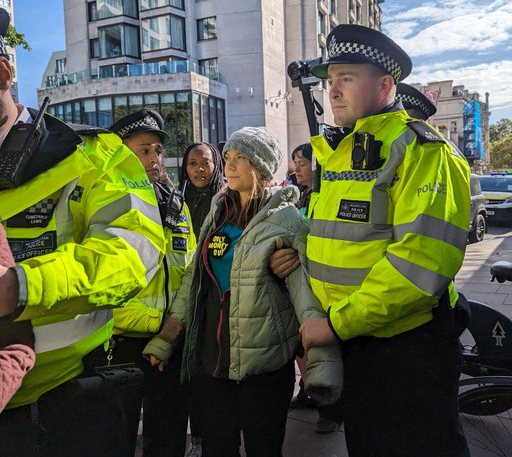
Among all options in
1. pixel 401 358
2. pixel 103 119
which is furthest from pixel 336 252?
pixel 103 119

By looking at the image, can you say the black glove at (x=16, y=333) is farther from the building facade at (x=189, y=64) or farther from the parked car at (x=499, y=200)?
the building facade at (x=189, y=64)

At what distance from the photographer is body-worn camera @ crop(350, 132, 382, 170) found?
183 cm

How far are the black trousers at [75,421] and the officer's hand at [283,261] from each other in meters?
0.83

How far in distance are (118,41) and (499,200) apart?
31697 millimetres

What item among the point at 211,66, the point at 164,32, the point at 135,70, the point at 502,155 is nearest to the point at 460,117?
the point at 502,155

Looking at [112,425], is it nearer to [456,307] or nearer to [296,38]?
[456,307]

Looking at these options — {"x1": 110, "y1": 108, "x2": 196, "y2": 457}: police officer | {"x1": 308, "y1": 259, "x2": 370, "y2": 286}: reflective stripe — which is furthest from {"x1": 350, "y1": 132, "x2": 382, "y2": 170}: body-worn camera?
{"x1": 110, "y1": 108, "x2": 196, "y2": 457}: police officer

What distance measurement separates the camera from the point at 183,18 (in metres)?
36.3

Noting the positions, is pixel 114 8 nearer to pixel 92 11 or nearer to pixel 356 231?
pixel 92 11

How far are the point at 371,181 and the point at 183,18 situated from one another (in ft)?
125

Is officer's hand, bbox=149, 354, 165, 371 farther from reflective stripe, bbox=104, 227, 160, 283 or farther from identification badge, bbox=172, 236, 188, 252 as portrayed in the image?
reflective stripe, bbox=104, 227, 160, 283

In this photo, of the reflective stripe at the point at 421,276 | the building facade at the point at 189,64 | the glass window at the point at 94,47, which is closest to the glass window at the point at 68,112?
the building facade at the point at 189,64

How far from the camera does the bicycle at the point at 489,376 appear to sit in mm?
3086

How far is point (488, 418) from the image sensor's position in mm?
3428
